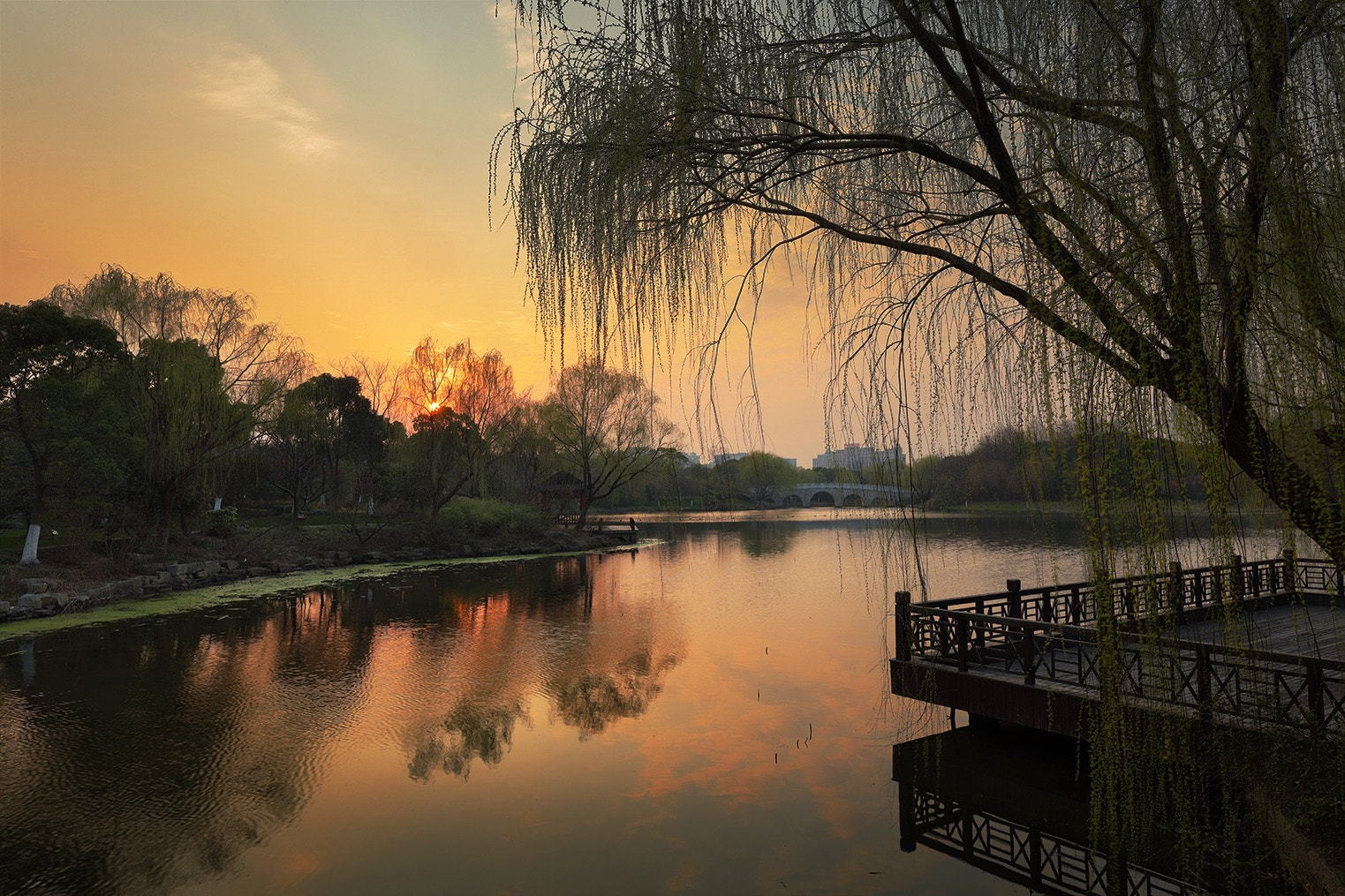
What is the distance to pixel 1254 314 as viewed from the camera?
2.81 meters

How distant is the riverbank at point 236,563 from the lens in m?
17.2

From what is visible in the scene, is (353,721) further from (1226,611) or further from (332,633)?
(1226,611)

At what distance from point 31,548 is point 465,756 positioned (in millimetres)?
16912

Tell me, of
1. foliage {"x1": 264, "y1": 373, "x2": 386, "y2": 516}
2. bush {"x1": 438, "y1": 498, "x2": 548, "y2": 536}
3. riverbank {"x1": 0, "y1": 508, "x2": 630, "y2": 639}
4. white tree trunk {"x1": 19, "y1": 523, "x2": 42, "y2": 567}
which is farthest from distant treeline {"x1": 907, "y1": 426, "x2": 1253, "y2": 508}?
foliage {"x1": 264, "y1": 373, "x2": 386, "y2": 516}

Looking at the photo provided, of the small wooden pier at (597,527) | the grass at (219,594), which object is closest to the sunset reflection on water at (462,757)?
the grass at (219,594)

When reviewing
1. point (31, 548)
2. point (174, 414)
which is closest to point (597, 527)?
point (174, 414)

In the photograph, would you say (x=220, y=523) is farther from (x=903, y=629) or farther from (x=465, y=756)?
(x=903, y=629)

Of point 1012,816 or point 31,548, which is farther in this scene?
point 31,548

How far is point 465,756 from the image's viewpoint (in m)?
8.73

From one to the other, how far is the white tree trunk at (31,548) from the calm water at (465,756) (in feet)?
16.5

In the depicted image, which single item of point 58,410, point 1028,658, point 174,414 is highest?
point 174,414

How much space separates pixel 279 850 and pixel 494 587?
1636cm

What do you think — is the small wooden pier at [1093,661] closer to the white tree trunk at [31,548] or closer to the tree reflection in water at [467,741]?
the tree reflection in water at [467,741]

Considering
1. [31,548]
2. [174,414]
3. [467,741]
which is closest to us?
[467,741]
